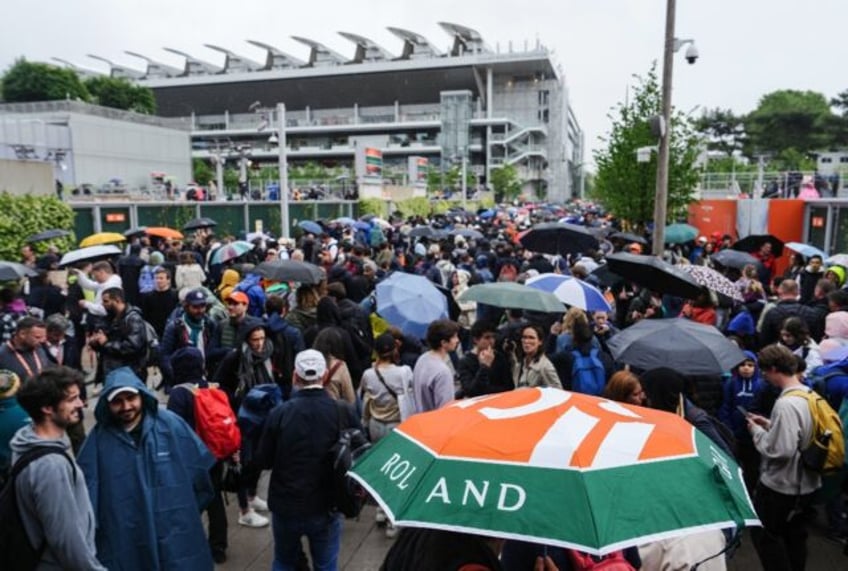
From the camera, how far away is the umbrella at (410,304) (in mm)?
6793

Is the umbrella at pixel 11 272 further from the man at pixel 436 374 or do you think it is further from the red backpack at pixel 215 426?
the man at pixel 436 374

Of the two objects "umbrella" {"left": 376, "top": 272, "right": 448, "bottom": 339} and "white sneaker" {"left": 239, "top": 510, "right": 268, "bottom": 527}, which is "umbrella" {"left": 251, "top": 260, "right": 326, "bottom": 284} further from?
"white sneaker" {"left": 239, "top": 510, "right": 268, "bottom": 527}

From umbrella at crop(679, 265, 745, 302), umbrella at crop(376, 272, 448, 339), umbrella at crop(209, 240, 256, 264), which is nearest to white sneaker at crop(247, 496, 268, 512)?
umbrella at crop(376, 272, 448, 339)

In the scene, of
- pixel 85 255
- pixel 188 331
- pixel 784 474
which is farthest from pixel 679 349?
pixel 85 255

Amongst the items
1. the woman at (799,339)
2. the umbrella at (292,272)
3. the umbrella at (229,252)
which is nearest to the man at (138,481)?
the umbrella at (292,272)

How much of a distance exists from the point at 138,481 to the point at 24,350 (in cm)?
279

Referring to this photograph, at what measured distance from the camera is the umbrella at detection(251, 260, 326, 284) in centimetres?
760

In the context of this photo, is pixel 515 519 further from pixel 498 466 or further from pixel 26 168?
pixel 26 168

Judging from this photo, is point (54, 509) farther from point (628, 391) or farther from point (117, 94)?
point (117, 94)

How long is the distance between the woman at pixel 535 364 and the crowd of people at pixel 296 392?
0.01 m

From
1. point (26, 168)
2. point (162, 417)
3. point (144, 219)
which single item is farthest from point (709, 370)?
point (144, 219)

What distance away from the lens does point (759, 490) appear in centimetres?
429

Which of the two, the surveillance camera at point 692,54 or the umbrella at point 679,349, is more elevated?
the surveillance camera at point 692,54

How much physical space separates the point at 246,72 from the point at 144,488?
103 metres
